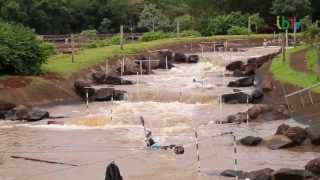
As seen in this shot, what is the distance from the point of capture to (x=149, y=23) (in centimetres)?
8631

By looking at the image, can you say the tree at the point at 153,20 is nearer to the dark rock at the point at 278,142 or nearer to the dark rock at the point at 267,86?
the dark rock at the point at 267,86

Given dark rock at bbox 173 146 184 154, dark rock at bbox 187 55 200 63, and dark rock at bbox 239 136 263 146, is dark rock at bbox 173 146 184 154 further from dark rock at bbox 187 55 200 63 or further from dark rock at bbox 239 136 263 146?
dark rock at bbox 187 55 200 63

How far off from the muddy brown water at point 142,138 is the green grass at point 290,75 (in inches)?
126

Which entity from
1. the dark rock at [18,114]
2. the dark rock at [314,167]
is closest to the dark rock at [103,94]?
the dark rock at [18,114]

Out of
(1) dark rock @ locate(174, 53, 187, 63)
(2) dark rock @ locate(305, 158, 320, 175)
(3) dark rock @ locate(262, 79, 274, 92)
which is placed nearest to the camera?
(2) dark rock @ locate(305, 158, 320, 175)

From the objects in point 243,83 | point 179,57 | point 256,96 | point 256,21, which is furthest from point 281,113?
point 256,21

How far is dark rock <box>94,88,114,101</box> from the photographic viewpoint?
42906 millimetres

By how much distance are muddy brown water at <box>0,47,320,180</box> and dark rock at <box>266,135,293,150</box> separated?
401 millimetres

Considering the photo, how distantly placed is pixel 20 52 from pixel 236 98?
525 inches

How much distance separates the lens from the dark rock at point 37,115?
119 feet

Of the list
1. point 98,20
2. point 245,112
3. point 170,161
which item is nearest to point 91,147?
point 170,161

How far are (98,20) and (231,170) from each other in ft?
228

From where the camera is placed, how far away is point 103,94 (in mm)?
43000

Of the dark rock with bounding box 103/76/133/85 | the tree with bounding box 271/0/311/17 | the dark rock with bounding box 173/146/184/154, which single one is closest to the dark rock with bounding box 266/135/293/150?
the dark rock with bounding box 173/146/184/154
